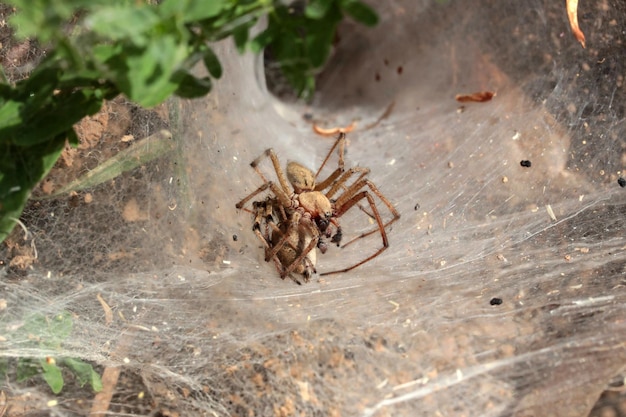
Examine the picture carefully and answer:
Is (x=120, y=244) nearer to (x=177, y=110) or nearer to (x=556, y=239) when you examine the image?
(x=177, y=110)

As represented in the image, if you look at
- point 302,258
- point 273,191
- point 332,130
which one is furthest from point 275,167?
point 332,130

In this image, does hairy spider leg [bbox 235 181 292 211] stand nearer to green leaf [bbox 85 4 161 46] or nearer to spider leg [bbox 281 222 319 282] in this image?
spider leg [bbox 281 222 319 282]

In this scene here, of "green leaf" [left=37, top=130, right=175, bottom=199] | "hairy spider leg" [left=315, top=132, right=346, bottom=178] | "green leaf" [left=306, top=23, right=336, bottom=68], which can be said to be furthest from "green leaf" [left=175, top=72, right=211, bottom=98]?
"hairy spider leg" [left=315, top=132, right=346, bottom=178]

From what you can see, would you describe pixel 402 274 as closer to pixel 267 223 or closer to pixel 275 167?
pixel 267 223

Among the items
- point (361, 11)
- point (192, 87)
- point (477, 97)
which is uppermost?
point (361, 11)

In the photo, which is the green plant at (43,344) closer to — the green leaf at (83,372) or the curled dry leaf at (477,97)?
the green leaf at (83,372)

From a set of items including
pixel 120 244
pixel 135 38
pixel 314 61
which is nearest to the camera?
pixel 135 38

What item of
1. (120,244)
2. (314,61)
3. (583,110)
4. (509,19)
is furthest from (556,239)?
(120,244)

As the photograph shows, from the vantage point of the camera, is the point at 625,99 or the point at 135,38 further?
the point at 625,99
